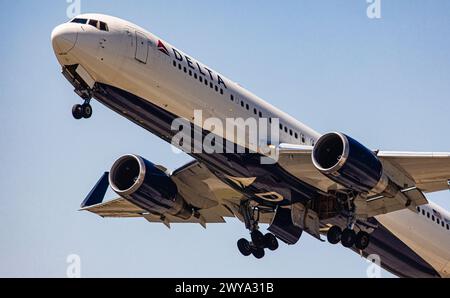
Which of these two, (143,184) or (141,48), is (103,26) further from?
(143,184)

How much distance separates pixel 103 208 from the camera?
133ft

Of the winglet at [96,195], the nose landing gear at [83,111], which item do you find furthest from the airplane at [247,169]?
the winglet at [96,195]

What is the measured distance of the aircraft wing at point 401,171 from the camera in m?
32.8

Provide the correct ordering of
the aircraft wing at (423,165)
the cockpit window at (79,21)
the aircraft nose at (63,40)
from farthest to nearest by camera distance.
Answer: the aircraft wing at (423,165) < the cockpit window at (79,21) < the aircraft nose at (63,40)

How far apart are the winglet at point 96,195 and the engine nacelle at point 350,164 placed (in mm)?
12437

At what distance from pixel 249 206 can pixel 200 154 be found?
524 centimetres

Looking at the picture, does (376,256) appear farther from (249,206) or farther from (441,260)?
(249,206)

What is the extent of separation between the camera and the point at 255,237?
123ft

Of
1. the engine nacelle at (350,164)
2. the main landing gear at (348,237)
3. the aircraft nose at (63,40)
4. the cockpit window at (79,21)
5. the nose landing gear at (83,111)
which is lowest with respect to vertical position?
the main landing gear at (348,237)

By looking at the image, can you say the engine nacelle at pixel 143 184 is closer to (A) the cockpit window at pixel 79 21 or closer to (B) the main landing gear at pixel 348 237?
(B) the main landing gear at pixel 348 237

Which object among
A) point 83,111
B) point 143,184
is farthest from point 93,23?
point 143,184

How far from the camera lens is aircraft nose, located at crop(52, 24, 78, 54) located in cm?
2991

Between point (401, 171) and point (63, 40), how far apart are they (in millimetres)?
13547
